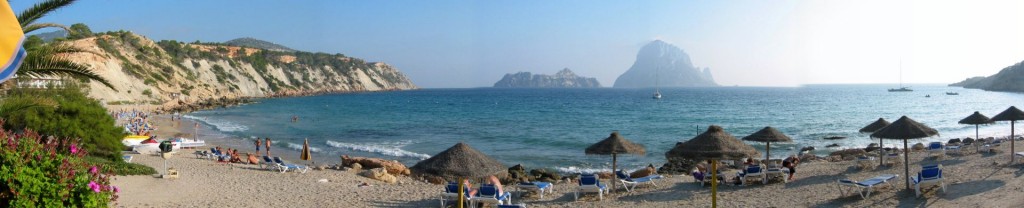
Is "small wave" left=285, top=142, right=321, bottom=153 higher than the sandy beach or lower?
lower

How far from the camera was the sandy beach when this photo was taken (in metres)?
12.1

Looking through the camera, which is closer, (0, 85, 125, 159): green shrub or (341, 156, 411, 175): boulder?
(0, 85, 125, 159): green shrub

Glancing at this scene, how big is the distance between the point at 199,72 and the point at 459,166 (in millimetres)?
95431

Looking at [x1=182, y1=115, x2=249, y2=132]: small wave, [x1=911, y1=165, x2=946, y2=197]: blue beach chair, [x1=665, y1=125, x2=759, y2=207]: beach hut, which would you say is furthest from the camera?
[x1=182, y1=115, x2=249, y2=132]: small wave

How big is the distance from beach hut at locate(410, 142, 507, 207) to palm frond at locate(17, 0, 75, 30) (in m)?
5.20

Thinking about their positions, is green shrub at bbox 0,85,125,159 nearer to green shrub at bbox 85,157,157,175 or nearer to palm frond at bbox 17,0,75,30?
green shrub at bbox 85,157,157,175

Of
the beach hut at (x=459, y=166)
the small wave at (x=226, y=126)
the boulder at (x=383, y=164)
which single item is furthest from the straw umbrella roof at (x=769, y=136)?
the small wave at (x=226, y=126)

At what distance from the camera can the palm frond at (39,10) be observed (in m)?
7.56

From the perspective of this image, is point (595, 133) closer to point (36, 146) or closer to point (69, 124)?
point (69, 124)

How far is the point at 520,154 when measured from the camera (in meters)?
29.1

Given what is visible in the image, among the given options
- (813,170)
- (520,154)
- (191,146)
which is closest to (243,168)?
(191,146)

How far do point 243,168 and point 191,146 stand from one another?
33.2 ft

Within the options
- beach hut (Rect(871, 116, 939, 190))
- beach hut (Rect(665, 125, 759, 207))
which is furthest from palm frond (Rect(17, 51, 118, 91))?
beach hut (Rect(871, 116, 939, 190))

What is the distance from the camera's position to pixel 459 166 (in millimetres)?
9938
